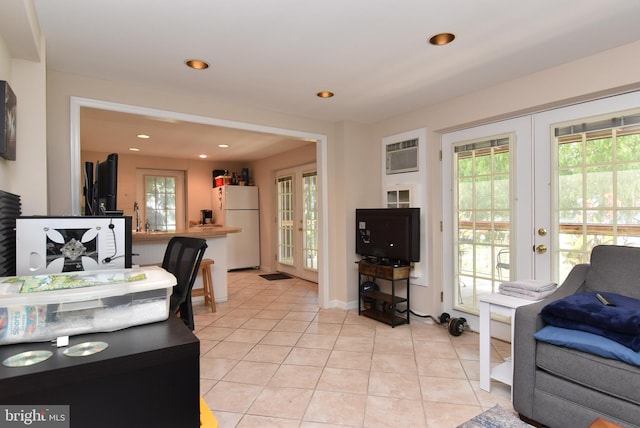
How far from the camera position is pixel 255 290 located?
208 inches

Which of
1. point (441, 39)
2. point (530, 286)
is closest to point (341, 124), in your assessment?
point (441, 39)

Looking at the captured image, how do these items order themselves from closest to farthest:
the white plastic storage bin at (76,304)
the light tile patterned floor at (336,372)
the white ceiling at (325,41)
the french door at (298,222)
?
1. the white plastic storage bin at (76,304)
2. the white ceiling at (325,41)
3. the light tile patterned floor at (336,372)
4. the french door at (298,222)

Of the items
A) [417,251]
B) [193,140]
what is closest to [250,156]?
[193,140]

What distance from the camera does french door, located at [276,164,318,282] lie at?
5828 mm

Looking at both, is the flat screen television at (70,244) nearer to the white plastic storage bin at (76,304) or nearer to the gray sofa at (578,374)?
the white plastic storage bin at (76,304)

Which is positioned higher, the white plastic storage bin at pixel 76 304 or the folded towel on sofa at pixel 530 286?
the white plastic storage bin at pixel 76 304

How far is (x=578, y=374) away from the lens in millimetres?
1735

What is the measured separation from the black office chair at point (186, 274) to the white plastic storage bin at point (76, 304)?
62cm

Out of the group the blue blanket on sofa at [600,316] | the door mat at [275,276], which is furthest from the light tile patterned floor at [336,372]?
the door mat at [275,276]

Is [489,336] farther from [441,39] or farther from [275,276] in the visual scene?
[275,276]

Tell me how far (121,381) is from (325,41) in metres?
2.15

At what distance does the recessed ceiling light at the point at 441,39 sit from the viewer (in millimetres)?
2217

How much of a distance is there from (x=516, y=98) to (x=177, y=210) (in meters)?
6.32

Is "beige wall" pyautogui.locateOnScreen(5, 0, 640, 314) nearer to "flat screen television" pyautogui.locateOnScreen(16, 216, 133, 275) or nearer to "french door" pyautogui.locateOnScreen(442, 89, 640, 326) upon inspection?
"french door" pyautogui.locateOnScreen(442, 89, 640, 326)
